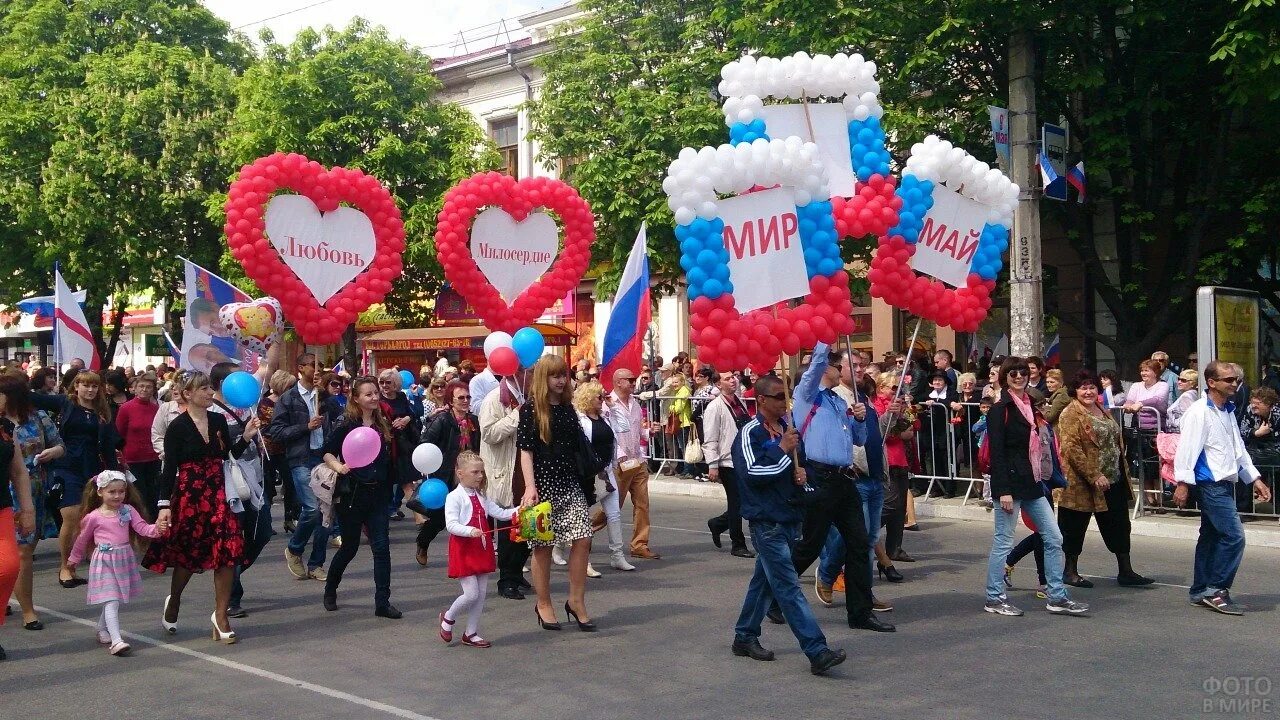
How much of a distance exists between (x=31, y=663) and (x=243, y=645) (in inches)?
48.4

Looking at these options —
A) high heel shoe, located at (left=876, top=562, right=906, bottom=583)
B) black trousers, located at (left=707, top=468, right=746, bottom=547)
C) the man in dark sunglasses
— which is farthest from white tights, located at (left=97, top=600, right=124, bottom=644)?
the man in dark sunglasses

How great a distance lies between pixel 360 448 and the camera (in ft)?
28.0

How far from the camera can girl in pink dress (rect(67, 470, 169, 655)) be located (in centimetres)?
779

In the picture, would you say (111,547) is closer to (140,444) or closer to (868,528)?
(140,444)

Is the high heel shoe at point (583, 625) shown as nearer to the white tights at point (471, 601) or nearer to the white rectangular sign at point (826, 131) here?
the white tights at point (471, 601)

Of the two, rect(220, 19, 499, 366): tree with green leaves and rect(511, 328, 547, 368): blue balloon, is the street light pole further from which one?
rect(220, 19, 499, 366): tree with green leaves

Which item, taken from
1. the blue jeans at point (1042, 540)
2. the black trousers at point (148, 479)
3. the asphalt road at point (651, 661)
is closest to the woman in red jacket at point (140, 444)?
the black trousers at point (148, 479)

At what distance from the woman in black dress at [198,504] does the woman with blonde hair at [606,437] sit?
2660 mm

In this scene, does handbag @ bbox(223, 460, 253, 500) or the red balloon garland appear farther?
handbag @ bbox(223, 460, 253, 500)

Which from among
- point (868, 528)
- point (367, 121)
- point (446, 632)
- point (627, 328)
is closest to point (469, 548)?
point (446, 632)

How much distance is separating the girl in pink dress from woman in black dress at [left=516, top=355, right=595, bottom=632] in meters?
2.33

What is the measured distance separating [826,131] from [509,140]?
27.6 meters

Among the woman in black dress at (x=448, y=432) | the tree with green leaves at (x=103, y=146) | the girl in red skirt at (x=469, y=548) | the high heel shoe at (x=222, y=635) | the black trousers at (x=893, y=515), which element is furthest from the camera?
the tree with green leaves at (x=103, y=146)

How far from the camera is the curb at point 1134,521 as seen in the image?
39.8ft
